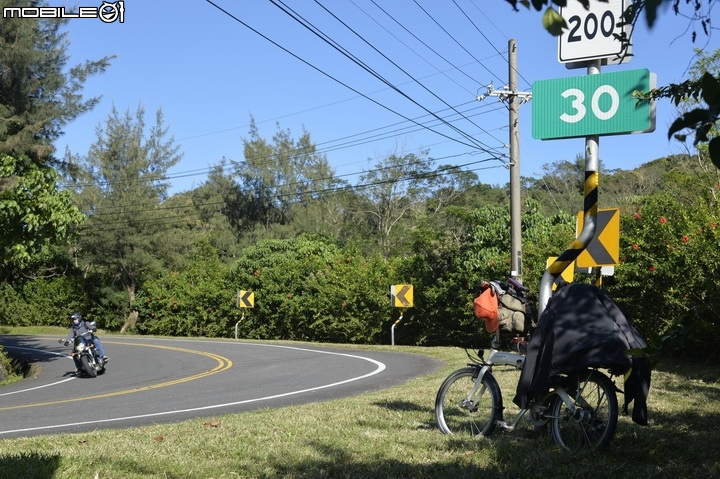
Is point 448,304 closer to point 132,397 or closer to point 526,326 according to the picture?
point 132,397

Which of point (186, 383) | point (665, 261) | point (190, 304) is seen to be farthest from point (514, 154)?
point (190, 304)

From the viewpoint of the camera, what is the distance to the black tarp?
5980mm

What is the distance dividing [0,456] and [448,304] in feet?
63.0

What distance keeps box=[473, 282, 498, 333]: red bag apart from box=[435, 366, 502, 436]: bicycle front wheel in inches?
18.4

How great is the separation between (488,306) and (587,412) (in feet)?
4.32

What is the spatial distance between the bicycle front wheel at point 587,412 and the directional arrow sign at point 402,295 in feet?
62.9

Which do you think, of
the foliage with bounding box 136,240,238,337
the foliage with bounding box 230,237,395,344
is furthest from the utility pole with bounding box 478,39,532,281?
the foliage with bounding box 136,240,238,337

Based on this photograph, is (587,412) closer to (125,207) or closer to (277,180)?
(125,207)

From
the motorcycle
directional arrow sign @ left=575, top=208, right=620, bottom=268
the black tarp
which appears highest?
directional arrow sign @ left=575, top=208, right=620, bottom=268

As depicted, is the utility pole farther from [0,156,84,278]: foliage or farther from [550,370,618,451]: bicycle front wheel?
[550,370,618,451]: bicycle front wheel

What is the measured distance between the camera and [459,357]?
20484mm

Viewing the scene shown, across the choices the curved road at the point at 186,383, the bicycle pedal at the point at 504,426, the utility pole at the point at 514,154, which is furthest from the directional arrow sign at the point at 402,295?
the bicycle pedal at the point at 504,426

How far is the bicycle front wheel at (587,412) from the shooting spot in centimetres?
614

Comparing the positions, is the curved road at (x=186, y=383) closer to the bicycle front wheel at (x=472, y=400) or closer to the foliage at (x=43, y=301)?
the bicycle front wheel at (x=472, y=400)
